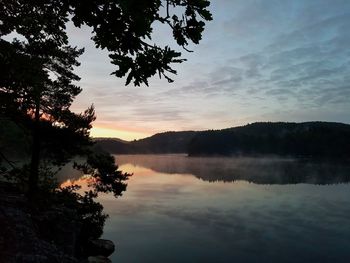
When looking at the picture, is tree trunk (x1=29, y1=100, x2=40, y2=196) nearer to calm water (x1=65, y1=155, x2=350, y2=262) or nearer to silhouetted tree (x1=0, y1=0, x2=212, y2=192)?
silhouetted tree (x1=0, y1=0, x2=212, y2=192)

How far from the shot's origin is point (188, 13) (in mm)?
5625

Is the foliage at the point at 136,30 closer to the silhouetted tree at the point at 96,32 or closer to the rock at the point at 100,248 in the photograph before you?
the silhouetted tree at the point at 96,32

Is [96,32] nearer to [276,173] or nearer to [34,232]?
[34,232]

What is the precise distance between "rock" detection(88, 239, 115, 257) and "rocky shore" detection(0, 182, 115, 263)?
5.17m

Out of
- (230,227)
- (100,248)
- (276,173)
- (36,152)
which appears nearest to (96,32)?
(36,152)

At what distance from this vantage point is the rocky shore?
10.9 meters

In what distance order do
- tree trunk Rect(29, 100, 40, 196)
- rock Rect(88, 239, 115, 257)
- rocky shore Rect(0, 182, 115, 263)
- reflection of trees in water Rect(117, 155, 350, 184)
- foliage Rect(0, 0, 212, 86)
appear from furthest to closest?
1. reflection of trees in water Rect(117, 155, 350, 184)
2. rock Rect(88, 239, 115, 257)
3. tree trunk Rect(29, 100, 40, 196)
4. rocky shore Rect(0, 182, 115, 263)
5. foliage Rect(0, 0, 212, 86)

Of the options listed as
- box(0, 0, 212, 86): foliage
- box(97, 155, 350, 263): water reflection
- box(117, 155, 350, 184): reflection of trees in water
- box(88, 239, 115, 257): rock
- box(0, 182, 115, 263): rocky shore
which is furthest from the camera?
box(117, 155, 350, 184): reflection of trees in water

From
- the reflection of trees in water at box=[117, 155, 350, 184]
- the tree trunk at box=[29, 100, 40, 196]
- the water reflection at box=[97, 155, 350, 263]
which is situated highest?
the tree trunk at box=[29, 100, 40, 196]

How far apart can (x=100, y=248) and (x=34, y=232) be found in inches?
564

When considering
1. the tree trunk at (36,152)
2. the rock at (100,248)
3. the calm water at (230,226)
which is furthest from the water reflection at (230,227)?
the tree trunk at (36,152)

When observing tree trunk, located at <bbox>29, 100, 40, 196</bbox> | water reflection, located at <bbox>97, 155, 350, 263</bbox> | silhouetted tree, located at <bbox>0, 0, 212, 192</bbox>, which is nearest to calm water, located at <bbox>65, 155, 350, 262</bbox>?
water reflection, located at <bbox>97, 155, 350, 263</bbox>

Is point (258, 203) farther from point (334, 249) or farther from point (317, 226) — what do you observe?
point (334, 249)

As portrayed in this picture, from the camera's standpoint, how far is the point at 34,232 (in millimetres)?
13398
